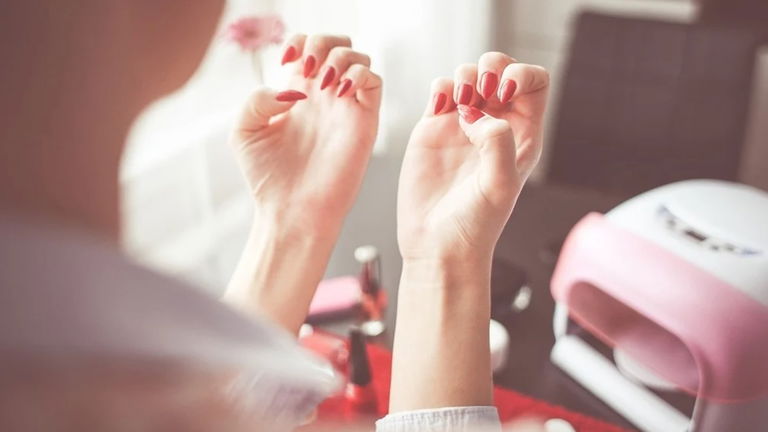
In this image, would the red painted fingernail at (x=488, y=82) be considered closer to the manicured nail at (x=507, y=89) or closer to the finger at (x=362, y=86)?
the manicured nail at (x=507, y=89)

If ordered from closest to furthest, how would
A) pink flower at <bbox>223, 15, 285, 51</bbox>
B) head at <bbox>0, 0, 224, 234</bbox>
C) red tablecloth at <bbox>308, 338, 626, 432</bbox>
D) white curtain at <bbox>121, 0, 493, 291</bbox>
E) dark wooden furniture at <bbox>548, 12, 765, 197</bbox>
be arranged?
head at <bbox>0, 0, 224, 234</bbox>
red tablecloth at <bbox>308, 338, 626, 432</bbox>
pink flower at <bbox>223, 15, 285, 51</bbox>
white curtain at <bbox>121, 0, 493, 291</bbox>
dark wooden furniture at <bbox>548, 12, 765, 197</bbox>

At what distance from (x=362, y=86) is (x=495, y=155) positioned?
0.19m

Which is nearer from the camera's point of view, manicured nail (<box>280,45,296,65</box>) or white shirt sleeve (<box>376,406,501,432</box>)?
white shirt sleeve (<box>376,406,501,432</box>)

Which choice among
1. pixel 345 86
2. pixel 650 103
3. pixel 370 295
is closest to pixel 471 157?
pixel 345 86

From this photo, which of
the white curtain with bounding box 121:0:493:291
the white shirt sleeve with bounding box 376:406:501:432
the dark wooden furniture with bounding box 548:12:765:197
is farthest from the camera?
the dark wooden furniture with bounding box 548:12:765:197

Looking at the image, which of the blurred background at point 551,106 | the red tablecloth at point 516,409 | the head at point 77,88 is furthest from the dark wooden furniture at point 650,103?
the head at point 77,88

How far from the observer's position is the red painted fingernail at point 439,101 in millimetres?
675

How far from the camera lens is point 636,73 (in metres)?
1.71

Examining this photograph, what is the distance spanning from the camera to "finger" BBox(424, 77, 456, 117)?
674mm

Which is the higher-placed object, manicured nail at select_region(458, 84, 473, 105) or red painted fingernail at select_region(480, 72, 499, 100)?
red painted fingernail at select_region(480, 72, 499, 100)

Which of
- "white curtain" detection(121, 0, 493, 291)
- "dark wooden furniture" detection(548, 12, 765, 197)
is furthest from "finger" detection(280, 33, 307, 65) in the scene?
"dark wooden furniture" detection(548, 12, 765, 197)

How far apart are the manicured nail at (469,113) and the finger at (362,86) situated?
4.6 inches

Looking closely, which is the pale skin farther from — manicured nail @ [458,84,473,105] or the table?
the table

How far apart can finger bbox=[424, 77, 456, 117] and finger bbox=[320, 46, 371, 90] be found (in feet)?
0.32
